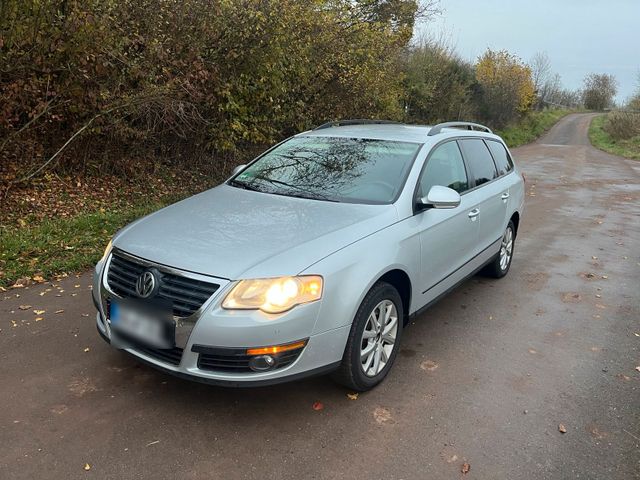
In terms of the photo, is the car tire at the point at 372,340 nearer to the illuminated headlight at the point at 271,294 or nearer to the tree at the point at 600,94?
the illuminated headlight at the point at 271,294

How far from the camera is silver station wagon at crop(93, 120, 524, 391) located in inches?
106

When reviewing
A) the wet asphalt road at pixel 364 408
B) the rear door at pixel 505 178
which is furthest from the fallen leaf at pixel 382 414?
the rear door at pixel 505 178

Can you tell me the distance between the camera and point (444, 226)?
3943mm

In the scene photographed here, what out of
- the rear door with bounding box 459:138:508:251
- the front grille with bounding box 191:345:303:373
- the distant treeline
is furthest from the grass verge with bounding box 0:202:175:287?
the rear door with bounding box 459:138:508:251

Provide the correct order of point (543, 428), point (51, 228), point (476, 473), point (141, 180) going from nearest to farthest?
point (476, 473) < point (543, 428) < point (51, 228) < point (141, 180)

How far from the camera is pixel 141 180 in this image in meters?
8.34

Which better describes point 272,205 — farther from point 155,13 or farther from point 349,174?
point 155,13

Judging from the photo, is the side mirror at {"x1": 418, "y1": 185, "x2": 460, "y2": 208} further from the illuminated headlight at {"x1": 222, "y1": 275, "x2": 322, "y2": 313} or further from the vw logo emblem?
the vw logo emblem

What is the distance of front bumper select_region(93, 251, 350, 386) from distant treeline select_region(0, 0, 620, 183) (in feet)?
15.2

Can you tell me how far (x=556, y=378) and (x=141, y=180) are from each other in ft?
22.4

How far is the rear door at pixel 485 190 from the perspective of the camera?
4.73 m

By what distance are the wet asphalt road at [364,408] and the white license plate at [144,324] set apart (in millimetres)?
474

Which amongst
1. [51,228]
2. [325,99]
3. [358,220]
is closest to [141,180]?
[51,228]

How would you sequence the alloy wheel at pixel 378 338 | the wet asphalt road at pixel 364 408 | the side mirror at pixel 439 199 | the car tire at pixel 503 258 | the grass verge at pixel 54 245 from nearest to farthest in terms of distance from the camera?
1. the wet asphalt road at pixel 364 408
2. the alloy wheel at pixel 378 338
3. the side mirror at pixel 439 199
4. the grass verge at pixel 54 245
5. the car tire at pixel 503 258
